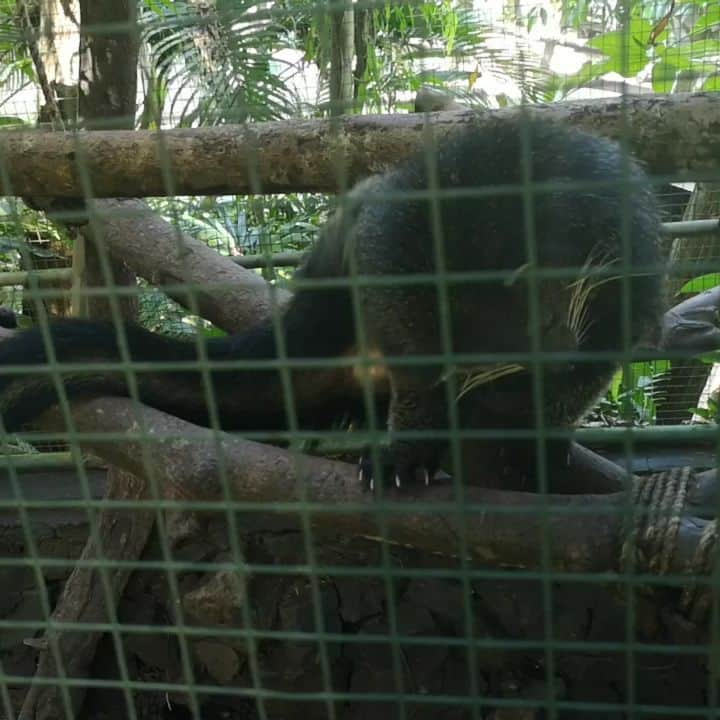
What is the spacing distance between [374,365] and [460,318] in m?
0.43

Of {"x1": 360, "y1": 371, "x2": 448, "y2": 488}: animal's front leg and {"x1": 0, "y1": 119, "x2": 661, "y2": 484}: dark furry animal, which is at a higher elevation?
{"x1": 0, "y1": 119, "x2": 661, "y2": 484}: dark furry animal

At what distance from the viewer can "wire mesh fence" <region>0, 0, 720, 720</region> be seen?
1.05 metres

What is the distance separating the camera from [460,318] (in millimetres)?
1523

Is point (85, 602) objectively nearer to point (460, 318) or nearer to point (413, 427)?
point (413, 427)

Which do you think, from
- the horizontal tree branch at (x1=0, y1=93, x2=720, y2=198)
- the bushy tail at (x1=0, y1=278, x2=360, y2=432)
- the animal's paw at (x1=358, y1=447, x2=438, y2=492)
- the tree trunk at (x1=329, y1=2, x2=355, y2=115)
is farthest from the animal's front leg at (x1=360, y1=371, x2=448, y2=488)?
the tree trunk at (x1=329, y1=2, x2=355, y2=115)

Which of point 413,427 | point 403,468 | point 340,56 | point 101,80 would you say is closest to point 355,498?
point 403,468

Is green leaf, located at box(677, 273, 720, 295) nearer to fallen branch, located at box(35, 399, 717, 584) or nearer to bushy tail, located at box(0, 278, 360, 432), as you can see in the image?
bushy tail, located at box(0, 278, 360, 432)

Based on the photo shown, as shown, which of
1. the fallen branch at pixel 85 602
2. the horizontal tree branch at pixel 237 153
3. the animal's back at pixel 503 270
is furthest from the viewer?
the fallen branch at pixel 85 602

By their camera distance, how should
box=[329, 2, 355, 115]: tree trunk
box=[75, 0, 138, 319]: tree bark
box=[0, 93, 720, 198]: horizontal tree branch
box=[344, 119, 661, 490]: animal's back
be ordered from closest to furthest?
1. box=[329, 2, 355, 115]: tree trunk
2. box=[344, 119, 661, 490]: animal's back
3. box=[0, 93, 720, 198]: horizontal tree branch
4. box=[75, 0, 138, 319]: tree bark

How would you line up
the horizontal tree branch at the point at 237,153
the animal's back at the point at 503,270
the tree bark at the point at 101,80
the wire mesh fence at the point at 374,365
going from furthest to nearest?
1. the tree bark at the point at 101,80
2. the horizontal tree branch at the point at 237,153
3. the animal's back at the point at 503,270
4. the wire mesh fence at the point at 374,365

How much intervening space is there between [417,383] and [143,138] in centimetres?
69

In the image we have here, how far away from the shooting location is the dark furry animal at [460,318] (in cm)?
138

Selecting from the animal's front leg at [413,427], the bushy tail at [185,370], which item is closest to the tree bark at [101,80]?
the bushy tail at [185,370]

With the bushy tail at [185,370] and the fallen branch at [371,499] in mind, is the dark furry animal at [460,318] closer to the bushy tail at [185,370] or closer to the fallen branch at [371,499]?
the bushy tail at [185,370]
